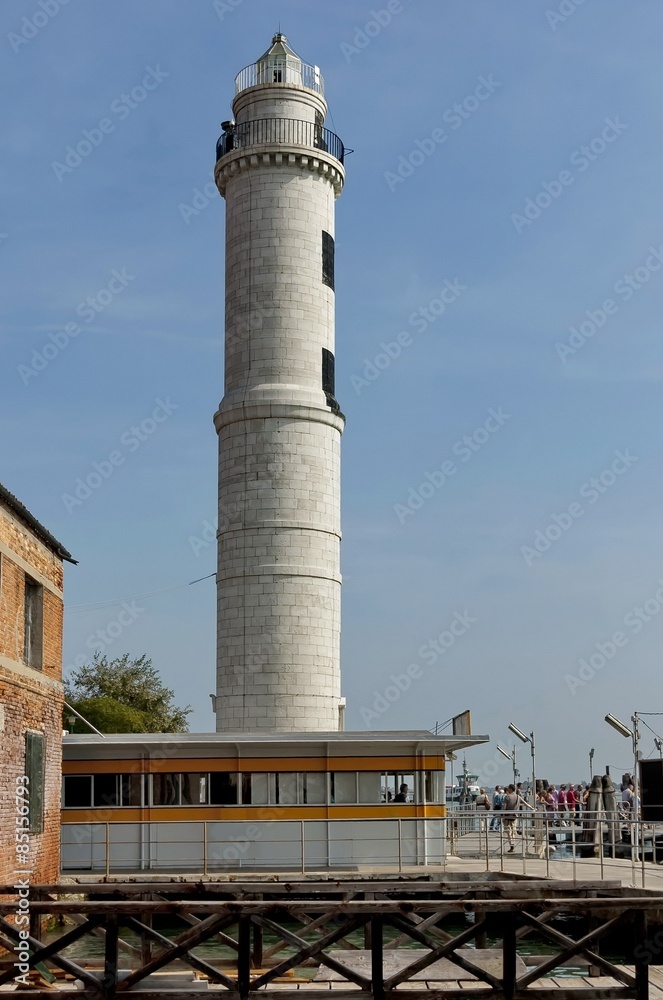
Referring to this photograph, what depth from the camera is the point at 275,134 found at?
131ft

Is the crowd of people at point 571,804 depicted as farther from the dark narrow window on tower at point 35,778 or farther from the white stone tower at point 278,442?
the dark narrow window on tower at point 35,778

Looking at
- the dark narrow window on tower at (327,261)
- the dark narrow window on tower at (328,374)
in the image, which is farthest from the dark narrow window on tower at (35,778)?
the dark narrow window on tower at (327,261)

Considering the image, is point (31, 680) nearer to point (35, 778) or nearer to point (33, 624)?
point (33, 624)

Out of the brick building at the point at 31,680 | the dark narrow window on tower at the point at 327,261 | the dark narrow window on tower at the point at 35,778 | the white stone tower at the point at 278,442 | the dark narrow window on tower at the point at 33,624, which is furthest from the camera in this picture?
the dark narrow window on tower at the point at 327,261

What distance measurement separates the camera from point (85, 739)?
30.4 metres

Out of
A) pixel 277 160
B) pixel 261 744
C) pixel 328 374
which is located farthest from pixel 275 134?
pixel 261 744

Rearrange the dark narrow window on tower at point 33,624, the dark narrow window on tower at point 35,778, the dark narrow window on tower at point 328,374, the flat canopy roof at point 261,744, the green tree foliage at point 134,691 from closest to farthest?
1. the dark narrow window on tower at point 35,778
2. the dark narrow window on tower at point 33,624
3. the flat canopy roof at point 261,744
4. the dark narrow window on tower at point 328,374
5. the green tree foliage at point 134,691

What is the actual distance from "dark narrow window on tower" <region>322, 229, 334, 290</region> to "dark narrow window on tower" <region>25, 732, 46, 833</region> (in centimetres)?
1937

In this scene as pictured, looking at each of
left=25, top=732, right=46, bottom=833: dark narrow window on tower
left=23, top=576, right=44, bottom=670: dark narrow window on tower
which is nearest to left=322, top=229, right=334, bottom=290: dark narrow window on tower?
left=23, top=576, right=44, bottom=670: dark narrow window on tower

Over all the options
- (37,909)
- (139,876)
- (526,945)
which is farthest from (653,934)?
(37,909)

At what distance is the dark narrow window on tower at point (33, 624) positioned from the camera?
79.6 feet

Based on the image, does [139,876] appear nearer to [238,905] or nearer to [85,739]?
[85,739]

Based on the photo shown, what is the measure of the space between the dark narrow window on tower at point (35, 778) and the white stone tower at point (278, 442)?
12.8m

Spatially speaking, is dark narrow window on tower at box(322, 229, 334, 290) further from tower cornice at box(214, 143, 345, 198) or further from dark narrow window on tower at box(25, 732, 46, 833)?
dark narrow window on tower at box(25, 732, 46, 833)
